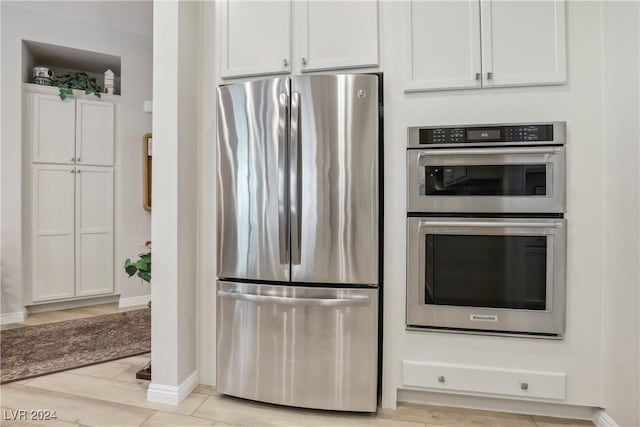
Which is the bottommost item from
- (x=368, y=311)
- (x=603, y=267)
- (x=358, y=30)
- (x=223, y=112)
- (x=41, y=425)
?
(x=41, y=425)

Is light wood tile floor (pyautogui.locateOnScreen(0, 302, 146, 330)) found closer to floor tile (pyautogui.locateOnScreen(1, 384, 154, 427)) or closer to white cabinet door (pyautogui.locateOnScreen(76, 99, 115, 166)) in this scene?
floor tile (pyautogui.locateOnScreen(1, 384, 154, 427))

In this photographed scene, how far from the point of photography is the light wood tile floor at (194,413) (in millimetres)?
1770

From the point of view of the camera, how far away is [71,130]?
145 inches

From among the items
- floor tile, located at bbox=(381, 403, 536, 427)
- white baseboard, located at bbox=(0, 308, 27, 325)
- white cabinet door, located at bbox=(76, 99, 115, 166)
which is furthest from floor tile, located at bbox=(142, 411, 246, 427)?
white cabinet door, located at bbox=(76, 99, 115, 166)

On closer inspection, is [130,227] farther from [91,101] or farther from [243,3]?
[243,3]

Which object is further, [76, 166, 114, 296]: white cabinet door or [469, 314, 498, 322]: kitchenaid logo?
[76, 166, 114, 296]: white cabinet door

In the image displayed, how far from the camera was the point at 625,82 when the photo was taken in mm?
1586

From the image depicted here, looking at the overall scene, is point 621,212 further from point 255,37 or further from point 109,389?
point 109,389

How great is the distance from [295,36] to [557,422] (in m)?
2.51

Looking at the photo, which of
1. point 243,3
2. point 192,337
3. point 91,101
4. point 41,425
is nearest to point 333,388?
point 192,337

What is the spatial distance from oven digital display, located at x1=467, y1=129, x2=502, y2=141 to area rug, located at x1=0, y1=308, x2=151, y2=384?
2749 millimetres

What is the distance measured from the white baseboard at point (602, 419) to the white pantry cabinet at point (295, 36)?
212 cm

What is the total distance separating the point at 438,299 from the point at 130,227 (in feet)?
11.5

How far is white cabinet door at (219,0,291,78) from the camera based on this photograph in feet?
6.51
